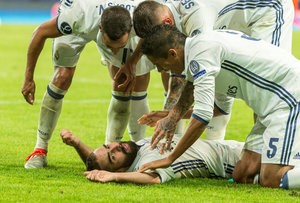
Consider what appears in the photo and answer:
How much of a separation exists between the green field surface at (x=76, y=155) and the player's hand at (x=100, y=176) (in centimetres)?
7

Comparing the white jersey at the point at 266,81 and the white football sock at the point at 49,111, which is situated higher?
the white jersey at the point at 266,81

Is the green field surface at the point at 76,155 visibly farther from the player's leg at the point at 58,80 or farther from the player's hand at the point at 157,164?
the player's leg at the point at 58,80

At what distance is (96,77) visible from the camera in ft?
60.4

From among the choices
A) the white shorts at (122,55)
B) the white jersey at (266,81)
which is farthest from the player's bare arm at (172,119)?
the white shorts at (122,55)

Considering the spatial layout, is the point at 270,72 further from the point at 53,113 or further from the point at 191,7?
the point at 53,113

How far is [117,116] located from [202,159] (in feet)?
5.80

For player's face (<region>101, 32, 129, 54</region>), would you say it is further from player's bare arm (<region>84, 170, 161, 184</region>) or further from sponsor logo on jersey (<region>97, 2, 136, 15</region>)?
player's bare arm (<region>84, 170, 161, 184</region>)

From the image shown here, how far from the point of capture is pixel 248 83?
7.68 m

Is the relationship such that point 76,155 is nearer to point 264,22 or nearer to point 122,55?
point 122,55

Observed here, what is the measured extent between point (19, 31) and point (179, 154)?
24250 millimetres

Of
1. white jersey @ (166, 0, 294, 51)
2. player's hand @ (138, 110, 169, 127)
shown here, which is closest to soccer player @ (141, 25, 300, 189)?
player's hand @ (138, 110, 169, 127)

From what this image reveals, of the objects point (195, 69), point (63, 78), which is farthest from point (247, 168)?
point (63, 78)

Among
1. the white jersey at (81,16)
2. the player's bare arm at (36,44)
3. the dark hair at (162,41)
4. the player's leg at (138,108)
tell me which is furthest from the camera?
the player's leg at (138,108)

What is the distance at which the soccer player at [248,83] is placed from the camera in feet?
24.3
